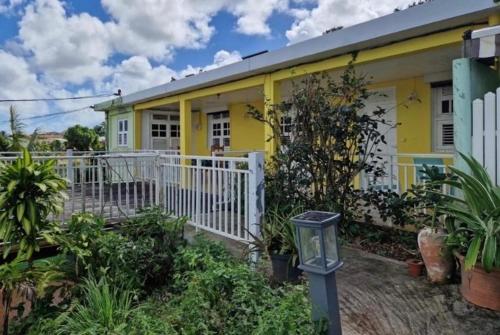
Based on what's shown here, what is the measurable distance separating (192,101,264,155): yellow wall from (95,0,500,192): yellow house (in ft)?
0.10

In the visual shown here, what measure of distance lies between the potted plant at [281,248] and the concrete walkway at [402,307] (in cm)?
48

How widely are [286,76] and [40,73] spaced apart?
16398mm

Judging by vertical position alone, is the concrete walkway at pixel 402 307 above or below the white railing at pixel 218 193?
below

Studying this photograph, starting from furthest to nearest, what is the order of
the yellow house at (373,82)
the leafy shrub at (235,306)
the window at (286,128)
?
the window at (286,128) → the yellow house at (373,82) → the leafy shrub at (235,306)

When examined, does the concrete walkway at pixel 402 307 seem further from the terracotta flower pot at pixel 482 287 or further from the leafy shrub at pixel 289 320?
the leafy shrub at pixel 289 320

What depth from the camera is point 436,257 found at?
3.26 m

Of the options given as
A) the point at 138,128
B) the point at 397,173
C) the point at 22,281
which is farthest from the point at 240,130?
the point at 22,281

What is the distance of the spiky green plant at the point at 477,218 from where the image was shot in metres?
2.58

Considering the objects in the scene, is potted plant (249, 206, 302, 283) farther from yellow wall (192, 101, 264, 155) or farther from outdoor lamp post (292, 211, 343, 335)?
yellow wall (192, 101, 264, 155)

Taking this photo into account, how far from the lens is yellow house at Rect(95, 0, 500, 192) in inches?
172

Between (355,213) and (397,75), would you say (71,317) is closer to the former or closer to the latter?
(355,213)

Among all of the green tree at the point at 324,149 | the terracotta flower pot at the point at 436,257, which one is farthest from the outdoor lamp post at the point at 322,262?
the green tree at the point at 324,149

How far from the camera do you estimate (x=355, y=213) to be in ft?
16.5

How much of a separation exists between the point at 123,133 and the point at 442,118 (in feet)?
32.5
